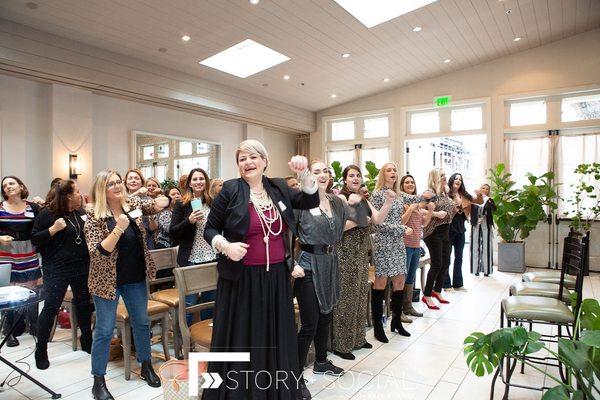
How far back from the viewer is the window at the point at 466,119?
8.34m

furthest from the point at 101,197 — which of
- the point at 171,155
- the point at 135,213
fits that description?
the point at 171,155

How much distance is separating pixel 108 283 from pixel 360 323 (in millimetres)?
1956

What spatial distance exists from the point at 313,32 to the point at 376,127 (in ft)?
12.9

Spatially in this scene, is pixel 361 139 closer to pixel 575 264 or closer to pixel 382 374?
pixel 575 264

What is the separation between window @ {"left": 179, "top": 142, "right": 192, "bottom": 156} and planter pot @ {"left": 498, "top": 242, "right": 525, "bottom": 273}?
5999 millimetres

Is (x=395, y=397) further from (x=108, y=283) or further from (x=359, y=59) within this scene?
(x=359, y=59)

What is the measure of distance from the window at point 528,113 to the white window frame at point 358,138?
2.43 m

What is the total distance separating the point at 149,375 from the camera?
2.73 meters

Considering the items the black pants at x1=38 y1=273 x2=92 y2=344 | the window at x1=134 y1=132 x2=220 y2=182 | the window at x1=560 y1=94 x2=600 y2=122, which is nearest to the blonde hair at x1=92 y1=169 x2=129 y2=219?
the black pants at x1=38 y1=273 x2=92 y2=344

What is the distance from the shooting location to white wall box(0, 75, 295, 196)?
18.1 ft

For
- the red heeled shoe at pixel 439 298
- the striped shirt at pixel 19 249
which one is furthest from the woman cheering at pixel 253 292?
the red heeled shoe at pixel 439 298

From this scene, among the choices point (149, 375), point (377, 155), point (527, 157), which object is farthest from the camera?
point (377, 155)

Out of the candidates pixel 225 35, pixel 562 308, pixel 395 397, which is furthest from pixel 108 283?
pixel 225 35

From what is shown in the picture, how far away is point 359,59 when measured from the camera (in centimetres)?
732
